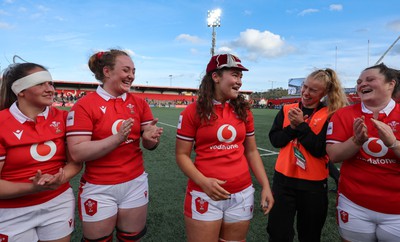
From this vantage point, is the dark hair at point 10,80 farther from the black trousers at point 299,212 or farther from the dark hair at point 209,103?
the black trousers at point 299,212

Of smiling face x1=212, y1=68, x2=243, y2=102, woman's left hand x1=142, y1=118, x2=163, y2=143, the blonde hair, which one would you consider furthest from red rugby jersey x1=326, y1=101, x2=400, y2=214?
woman's left hand x1=142, y1=118, x2=163, y2=143

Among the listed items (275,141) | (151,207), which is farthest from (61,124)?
(151,207)

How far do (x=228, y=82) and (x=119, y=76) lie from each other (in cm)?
86

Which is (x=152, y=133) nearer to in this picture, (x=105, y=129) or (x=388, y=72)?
(x=105, y=129)

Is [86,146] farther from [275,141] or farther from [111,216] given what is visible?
[275,141]

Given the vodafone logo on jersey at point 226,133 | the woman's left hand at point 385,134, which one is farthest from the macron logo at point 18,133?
the woman's left hand at point 385,134

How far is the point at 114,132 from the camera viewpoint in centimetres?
212

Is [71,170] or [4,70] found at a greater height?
[4,70]

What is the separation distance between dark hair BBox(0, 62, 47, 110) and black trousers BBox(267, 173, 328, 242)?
7.34 feet

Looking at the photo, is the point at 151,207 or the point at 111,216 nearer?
the point at 111,216

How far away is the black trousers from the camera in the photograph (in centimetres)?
242

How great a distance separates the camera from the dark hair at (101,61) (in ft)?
7.28

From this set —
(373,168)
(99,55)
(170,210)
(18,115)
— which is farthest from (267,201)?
(170,210)

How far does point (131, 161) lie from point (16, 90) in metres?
0.96
